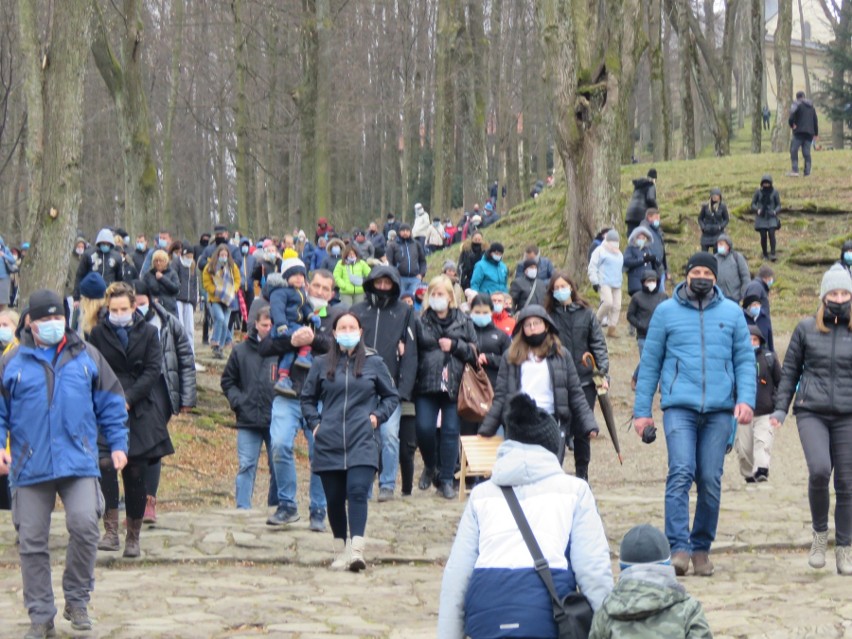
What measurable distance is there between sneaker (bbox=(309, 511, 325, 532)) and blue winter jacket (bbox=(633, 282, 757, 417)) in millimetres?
3001

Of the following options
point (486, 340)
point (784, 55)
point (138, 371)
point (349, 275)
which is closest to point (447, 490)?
point (486, 340)

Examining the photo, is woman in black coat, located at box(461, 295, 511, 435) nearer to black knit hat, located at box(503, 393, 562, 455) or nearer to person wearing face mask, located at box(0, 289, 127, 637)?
person wearing face mask, located at box(0, 289, 127, 637)

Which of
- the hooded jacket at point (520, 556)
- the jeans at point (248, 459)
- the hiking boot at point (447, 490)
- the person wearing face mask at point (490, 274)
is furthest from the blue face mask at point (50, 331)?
the person wearing face mask at point (490, 274)

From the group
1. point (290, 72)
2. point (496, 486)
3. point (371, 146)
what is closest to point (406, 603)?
point (496, 486)

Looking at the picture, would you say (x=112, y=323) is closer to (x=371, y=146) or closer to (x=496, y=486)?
(x=496, y=486)

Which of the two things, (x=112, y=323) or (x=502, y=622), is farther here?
(x=112, y=323)

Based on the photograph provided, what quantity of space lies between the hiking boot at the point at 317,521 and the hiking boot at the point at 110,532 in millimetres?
1501

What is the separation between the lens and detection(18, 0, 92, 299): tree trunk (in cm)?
1535

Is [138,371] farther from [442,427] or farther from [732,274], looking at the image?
[732,274]

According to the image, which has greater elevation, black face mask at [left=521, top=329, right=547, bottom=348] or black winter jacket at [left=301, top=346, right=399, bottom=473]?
black face mask at [left=521, top=329, right=547, bottom=348]

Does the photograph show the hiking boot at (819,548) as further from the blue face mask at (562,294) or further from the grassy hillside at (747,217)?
the grassy hillside at (747,217)

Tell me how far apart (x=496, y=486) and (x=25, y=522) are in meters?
3.62

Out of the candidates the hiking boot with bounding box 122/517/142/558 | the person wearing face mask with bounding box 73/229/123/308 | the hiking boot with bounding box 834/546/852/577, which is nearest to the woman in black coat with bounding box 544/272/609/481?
the hiking boot with bounding box 834/546/852/577

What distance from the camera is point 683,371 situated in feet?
30.0
